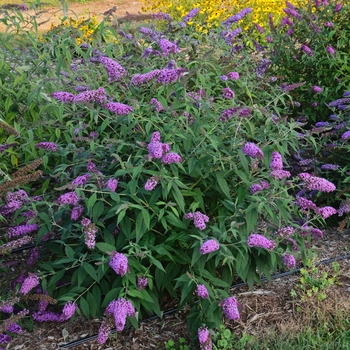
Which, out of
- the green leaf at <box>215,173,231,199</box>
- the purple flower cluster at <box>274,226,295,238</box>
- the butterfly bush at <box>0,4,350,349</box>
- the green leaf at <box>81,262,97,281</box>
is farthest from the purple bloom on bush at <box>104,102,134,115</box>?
the purple flower cluster at <box>274,226,295,238</box>

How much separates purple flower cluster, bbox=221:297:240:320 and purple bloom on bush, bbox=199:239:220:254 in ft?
→ 1.07

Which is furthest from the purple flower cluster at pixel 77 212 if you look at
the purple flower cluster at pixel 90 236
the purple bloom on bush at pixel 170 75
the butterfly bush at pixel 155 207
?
the purple bloom on bush at pixel 170 75

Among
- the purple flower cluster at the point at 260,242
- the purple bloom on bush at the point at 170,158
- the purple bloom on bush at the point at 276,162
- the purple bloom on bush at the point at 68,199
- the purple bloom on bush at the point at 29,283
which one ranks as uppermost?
the purple bloom on bush at the point at 170,158

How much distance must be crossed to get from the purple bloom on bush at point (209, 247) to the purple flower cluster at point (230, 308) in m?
0.33

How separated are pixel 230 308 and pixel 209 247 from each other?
1.22 feet

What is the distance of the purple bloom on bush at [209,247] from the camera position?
258cm

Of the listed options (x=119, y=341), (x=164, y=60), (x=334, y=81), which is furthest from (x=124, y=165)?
(x=334, y=81)

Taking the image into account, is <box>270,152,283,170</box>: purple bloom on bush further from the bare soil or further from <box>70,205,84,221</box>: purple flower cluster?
<box>70,205,84,221</box>: purple flower cluster

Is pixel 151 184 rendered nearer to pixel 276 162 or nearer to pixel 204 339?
pixel 276 162

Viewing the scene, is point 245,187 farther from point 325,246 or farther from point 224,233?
point 325,246

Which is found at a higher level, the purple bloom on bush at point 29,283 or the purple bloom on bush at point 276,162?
the purple bloom on bush at point 276,162

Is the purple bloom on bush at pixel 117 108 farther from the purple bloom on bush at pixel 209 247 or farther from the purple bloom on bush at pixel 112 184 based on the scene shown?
the purple bloom on bush at pixel 209 247

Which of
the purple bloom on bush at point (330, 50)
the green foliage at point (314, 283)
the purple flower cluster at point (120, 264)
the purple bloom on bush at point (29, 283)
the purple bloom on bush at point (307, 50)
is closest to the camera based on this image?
the purple flower cluster at point (120, 264)

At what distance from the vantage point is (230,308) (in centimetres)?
272
